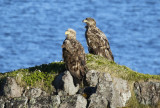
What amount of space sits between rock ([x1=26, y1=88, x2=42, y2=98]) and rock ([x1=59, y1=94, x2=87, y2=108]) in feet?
3.70

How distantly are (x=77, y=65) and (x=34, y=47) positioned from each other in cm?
5462

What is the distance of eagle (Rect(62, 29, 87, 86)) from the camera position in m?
21.7

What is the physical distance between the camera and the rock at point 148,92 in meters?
21.9

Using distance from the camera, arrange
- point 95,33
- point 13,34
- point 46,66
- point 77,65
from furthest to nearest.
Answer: point 13,34 → point 95,33 → point 46,66 → point 77,65

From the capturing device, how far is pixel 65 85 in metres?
21.3

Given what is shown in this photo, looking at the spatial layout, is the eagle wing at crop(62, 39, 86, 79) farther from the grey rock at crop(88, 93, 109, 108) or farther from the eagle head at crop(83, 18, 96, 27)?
the eagle head at crop(83, 18, 96, 27)

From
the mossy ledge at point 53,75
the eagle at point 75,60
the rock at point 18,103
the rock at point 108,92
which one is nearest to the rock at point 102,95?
the rock at point 108,92

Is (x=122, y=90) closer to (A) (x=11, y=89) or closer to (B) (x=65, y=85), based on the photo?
(B) (x=65, y=85)

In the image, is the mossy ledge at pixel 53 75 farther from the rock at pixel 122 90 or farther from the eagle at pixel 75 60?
the eagle at pixel 75 60

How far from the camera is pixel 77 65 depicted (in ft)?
71.7

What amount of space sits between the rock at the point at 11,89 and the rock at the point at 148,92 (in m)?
4.57

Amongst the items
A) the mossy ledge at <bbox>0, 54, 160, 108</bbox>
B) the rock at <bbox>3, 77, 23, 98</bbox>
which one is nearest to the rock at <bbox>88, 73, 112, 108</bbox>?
the mossy ledge at <bbox>0, 54, 160, 108</bbox>

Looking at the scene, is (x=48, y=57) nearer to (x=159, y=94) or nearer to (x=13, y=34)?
(x=13, y=34)

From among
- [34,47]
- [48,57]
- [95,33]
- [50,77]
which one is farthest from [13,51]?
[50,77]
